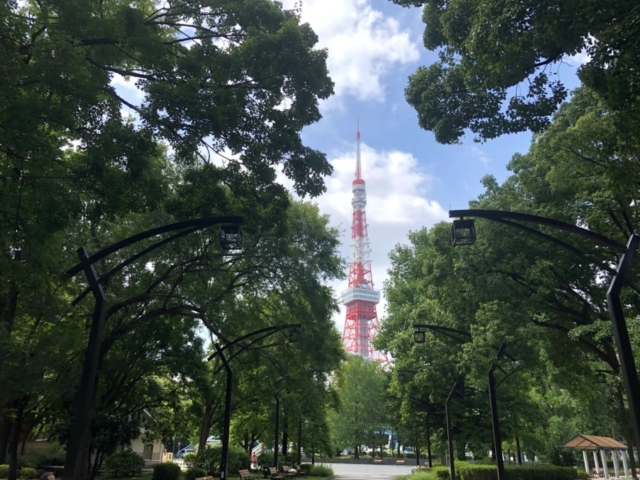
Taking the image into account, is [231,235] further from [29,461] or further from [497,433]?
[29,461]

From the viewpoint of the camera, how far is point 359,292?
8931 centimetres

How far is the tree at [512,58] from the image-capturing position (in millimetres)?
6645

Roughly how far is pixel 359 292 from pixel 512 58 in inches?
Answer: 3249

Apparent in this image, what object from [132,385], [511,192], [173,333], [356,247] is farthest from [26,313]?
[356,247]

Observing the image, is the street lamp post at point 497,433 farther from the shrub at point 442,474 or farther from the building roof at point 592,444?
the building roof at point 592,444

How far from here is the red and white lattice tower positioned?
8900 centimetres

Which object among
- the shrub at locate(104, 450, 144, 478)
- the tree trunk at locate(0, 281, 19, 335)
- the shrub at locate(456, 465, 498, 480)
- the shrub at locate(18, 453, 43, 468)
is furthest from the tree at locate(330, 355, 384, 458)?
the tree trunk at locate(0, 281, 19, 335)

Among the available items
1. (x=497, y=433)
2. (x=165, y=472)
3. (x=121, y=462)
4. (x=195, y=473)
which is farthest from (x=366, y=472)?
(x=497, y=433)

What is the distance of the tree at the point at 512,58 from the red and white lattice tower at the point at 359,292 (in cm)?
7857

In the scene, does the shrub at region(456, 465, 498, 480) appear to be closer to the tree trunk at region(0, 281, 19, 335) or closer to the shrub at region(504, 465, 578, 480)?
the shrub at region(504, 465, 578, 480)

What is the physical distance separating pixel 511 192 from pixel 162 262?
12681 mm

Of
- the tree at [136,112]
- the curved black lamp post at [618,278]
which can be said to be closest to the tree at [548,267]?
the curved black lamp post at [618,278]

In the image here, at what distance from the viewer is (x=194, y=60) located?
9.83m

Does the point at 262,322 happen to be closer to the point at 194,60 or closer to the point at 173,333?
the point at 173,333
